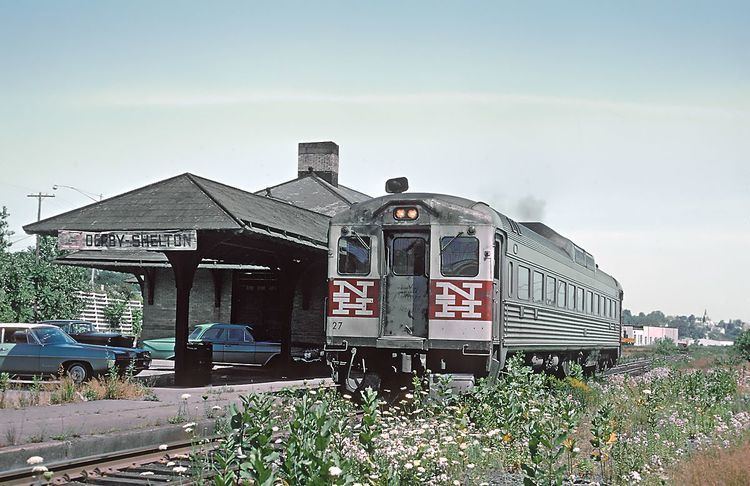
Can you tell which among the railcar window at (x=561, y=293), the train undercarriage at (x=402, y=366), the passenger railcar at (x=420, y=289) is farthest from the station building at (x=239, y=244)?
the railcar window at (x=561, y=293)

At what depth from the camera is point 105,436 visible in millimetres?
10398

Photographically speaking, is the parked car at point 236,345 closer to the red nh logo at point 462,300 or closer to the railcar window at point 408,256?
the railcar window at point 408,256

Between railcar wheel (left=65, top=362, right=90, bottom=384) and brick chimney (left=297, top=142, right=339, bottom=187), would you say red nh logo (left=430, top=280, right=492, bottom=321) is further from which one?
brick chimney (left=297, top=142, right=339, bottom=187)

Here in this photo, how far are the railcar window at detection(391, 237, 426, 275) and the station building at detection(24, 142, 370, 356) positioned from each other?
3.76 m

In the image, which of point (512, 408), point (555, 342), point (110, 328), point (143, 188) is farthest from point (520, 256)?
point (110, 328)

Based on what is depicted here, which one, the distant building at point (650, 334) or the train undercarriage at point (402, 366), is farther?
the distant building at point (650, 334)

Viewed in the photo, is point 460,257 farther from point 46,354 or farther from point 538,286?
point 46,354

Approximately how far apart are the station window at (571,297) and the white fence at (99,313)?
2931 centimetres

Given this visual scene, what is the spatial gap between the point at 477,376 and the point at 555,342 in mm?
5258

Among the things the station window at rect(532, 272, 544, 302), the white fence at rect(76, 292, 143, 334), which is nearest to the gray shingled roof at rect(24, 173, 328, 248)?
the station window at rect(532, 272, 544, 302)

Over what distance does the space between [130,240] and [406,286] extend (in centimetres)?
627

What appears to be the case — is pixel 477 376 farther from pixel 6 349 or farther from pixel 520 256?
pixel 6 349

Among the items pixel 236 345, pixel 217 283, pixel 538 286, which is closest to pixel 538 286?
pixel 538 286

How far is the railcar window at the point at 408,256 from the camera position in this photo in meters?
13.8
